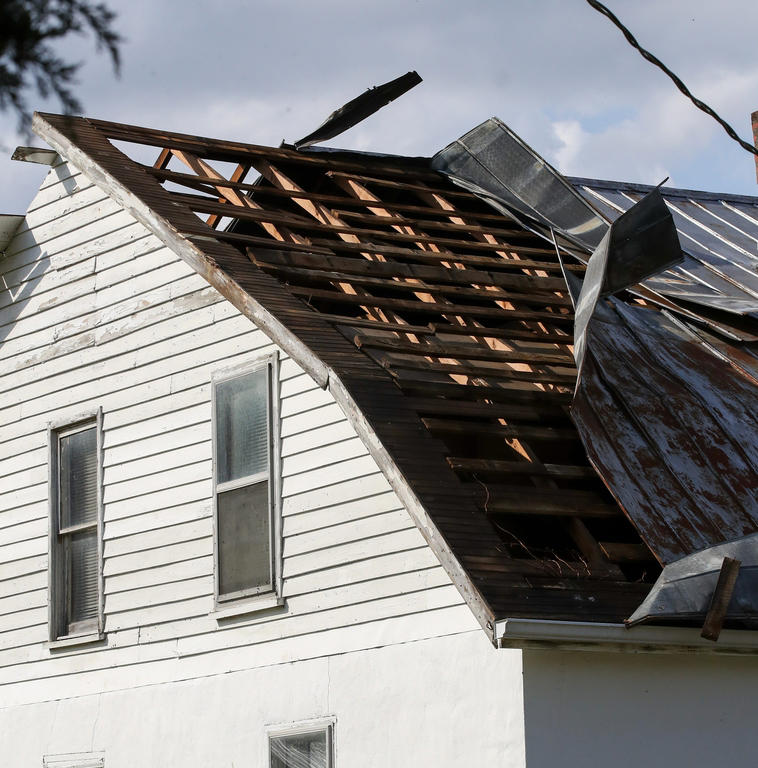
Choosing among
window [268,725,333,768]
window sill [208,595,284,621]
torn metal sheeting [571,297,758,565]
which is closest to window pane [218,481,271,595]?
window sill [208,595,284,621]

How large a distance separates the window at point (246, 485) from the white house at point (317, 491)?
23mm

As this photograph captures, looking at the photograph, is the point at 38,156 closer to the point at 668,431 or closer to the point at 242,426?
the point at 242,426

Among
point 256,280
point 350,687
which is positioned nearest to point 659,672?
point 350,687

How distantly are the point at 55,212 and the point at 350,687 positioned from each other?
5836 millimetres

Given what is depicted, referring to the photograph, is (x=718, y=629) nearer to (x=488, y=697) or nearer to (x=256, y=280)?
(x=488, y=697)

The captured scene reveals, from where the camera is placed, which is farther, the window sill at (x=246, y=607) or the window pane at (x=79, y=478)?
the window pane at (x=79, y=478)

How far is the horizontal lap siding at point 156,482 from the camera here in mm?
8977

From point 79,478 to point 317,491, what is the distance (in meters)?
2.99

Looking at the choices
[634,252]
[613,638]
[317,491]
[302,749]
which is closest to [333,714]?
[302,749]

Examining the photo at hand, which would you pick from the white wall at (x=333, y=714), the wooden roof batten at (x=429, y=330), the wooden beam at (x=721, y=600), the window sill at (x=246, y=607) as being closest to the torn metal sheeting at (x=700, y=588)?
the wooden beam at (x=721, y=600)

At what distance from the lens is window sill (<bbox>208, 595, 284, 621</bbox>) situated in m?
9.45

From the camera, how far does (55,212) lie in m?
12.5

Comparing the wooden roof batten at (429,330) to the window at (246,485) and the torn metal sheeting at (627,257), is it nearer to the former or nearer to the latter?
the torn metal sheeting at (627,257)

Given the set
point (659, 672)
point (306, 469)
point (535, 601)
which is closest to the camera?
point (535, 601)
